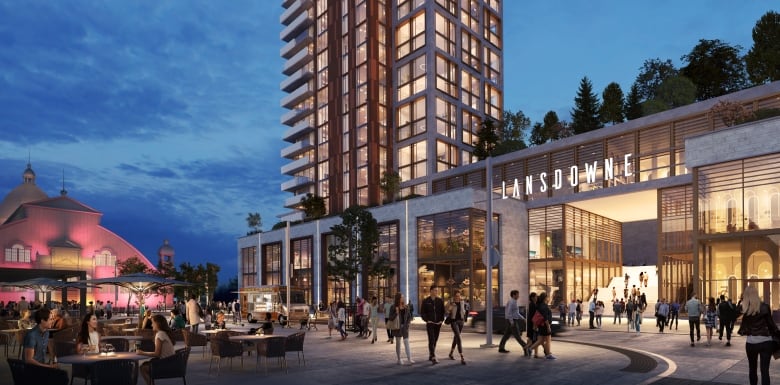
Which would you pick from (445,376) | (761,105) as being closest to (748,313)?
(445,376)

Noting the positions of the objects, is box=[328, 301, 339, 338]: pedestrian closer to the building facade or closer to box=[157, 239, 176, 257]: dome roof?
the building facade

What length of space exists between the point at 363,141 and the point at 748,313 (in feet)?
207

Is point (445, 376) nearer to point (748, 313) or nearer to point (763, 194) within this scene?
point (748, 313)

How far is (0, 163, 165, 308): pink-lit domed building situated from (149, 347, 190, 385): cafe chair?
62647 mm

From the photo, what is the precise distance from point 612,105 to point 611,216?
699 inches

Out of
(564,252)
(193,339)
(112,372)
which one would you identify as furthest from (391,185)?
(112,372)

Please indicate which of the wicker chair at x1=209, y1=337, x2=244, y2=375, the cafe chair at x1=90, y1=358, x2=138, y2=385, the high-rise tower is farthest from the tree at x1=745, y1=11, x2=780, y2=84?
the cafe chair at x1=90, y1=358, x2=138, y2=385

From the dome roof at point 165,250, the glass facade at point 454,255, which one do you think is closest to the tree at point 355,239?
the glass facade at point 454,255

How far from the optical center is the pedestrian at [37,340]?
369 inches

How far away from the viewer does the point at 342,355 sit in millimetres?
17875

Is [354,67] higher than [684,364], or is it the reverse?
[354,67]

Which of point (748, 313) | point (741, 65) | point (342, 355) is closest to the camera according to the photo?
point (748, 313)

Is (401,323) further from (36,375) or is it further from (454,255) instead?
(454,255)

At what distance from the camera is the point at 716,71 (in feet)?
202
